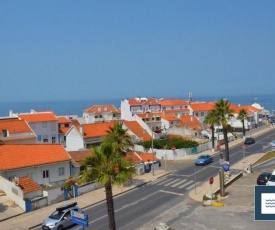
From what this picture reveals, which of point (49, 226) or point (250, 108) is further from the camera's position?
point (250, 108)

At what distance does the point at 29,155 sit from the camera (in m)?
40.8

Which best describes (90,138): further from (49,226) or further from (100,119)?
(100,119)

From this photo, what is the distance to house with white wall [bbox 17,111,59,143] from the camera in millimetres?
71250

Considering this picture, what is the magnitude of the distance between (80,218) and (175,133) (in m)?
63.4

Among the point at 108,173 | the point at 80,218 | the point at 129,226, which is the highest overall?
the point at 108,173

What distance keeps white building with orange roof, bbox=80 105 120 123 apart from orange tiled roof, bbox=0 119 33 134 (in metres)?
51.6

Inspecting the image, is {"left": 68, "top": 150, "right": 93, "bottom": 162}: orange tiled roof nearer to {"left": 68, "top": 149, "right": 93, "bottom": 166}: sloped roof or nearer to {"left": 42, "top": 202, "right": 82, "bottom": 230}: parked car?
{"left": 68, "top": 149, "right": 93, "bottom": 166}: sloped roof

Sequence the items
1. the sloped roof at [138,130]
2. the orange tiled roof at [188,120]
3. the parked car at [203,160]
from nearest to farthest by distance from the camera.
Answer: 1. the parked car at [203,160]
2. the sloped roof at [138,130]
3. the orange tiled roof at [188,120]

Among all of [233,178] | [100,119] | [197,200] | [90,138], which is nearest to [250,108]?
[100,119]

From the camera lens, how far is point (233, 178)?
38.5m

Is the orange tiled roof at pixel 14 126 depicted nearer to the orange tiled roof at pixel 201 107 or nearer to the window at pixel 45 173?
the window at pixel 45 173

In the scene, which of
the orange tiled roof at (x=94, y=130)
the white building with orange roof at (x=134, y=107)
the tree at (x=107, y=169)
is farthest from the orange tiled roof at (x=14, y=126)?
the white building with orange roof at (x=134, y=107)

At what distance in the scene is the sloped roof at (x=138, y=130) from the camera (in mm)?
72125

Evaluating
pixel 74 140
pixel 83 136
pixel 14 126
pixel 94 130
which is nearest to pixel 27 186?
pixel 14 126
